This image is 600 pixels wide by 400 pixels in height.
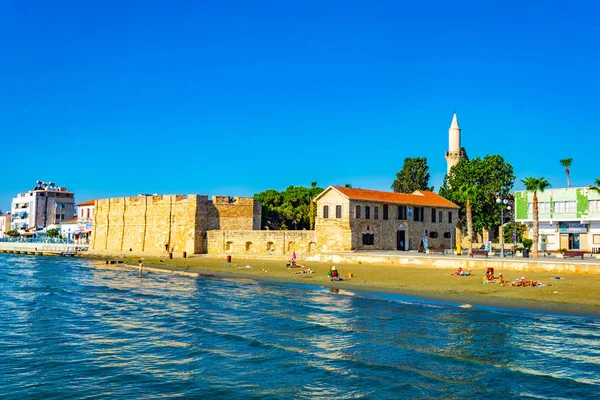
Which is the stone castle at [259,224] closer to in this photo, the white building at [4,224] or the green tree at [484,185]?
the green tree at [484,185]

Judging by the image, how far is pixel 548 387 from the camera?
11.0 m

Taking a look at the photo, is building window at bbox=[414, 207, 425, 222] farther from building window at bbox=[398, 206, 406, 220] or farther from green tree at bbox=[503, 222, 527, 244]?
green tree at bbox=[503, 222, 527, 244]

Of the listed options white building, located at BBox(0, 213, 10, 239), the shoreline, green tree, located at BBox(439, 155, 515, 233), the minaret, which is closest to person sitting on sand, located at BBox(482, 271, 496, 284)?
the shoreline

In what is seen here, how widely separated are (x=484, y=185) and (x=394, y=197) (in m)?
14.3

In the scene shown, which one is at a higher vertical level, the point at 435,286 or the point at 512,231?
the point at 512,231

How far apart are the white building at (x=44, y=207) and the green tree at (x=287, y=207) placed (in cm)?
5668

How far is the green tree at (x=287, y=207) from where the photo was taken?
62500 millimetres

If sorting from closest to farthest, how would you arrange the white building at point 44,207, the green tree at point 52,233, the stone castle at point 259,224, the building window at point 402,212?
the stone castle at point 259,224
the building window at point 402,212
the green tree at point 52,233
the white building at point 44,207

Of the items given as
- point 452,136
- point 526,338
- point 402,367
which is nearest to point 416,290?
point 526,338

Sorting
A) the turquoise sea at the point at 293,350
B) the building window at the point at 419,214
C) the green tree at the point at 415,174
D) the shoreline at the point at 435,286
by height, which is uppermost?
the green tree at the point at 415,174

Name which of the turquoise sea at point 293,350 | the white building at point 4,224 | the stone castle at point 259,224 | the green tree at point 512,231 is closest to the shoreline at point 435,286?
the turquoise sea at point 293,350

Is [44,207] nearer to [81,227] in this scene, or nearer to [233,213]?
[81,227]

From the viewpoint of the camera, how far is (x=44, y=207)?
10494cm

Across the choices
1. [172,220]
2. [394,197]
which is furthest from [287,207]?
[394,197]
